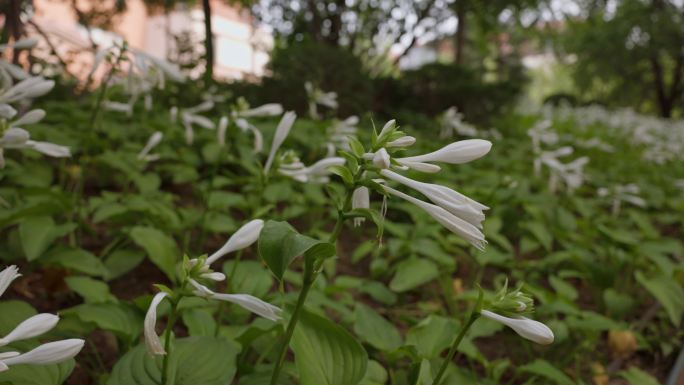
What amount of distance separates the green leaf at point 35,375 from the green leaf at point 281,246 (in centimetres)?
66

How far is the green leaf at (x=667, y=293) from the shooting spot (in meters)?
2.51

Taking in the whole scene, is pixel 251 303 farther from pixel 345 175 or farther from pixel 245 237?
pixel 345 175

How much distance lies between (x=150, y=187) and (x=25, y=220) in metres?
0.93

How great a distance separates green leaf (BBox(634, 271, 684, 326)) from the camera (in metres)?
2.51

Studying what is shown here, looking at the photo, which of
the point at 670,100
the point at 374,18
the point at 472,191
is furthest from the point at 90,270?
the point at 670,100

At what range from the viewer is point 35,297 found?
7.11 ft

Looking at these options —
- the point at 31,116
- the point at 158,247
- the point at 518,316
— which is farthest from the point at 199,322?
the point at 518,316

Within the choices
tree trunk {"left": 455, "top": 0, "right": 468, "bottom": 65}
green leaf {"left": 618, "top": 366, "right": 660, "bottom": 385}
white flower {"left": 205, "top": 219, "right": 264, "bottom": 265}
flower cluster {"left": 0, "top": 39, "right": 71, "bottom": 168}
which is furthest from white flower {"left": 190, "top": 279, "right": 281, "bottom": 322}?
tree trunk {"left": 455, "top": 0, "right": 468, "bottom": 65}

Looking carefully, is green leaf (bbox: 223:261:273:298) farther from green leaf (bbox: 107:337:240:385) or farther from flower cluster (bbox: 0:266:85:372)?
flower cluster (bbox: 0:266:85:372)

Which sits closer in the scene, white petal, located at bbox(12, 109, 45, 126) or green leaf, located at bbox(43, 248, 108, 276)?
white petal, located at bbox(12, 109, 45, 126)

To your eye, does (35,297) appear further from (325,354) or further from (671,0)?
(671,0)

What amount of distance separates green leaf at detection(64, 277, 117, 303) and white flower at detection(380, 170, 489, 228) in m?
1.14

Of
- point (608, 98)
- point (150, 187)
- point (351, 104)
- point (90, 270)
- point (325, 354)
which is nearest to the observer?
point (325, 354)

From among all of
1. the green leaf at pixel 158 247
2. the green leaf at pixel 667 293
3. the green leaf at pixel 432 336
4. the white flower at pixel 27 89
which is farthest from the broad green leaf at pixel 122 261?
the green leaf at pixel 667 293
